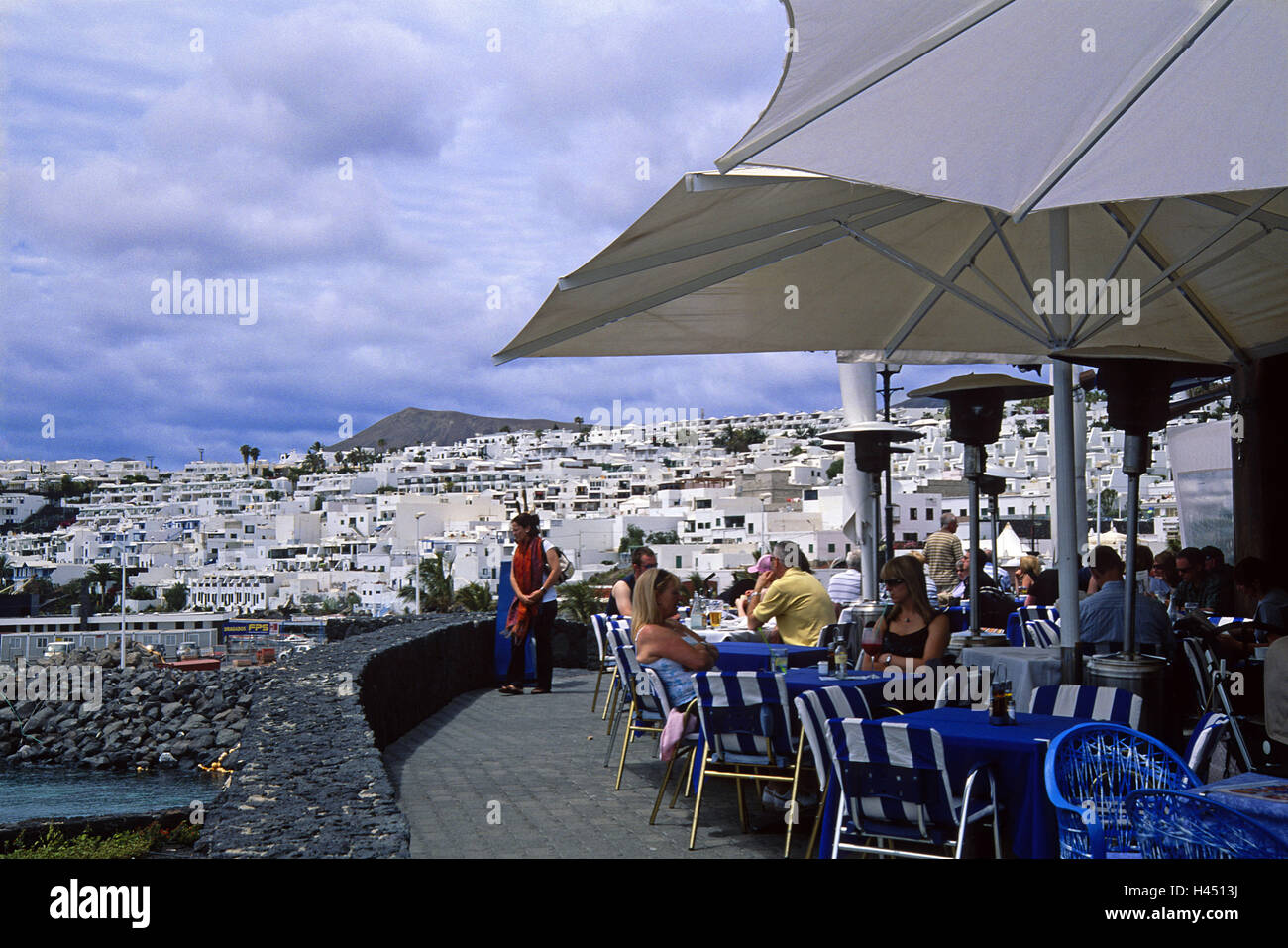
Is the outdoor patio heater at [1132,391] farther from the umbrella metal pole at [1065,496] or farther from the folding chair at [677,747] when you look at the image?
the folding chair at [677,747]

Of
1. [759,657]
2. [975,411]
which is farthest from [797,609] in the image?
[975,411]

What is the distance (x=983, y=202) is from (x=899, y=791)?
6.11 ft

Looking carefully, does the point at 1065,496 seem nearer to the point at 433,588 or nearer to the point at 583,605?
the point at 583,605

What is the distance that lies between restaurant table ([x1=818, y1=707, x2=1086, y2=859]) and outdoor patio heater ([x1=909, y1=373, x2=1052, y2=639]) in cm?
287

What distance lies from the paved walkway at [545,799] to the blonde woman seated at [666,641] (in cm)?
64

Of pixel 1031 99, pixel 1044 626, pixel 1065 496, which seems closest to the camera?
pixel 1031 99

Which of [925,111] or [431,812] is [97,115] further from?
[925,111]

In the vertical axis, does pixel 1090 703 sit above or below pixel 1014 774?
above

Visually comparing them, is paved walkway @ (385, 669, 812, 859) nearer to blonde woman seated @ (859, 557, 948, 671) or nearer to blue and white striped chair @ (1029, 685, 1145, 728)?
blonde woman seated @ (859, 557, 948, 671)

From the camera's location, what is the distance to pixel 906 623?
5.86m

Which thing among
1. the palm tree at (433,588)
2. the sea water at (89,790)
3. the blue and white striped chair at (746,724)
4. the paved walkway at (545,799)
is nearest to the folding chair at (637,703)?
the paved walkway at (545,799)

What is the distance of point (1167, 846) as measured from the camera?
289 centimetres

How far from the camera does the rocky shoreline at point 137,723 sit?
23047 mm
